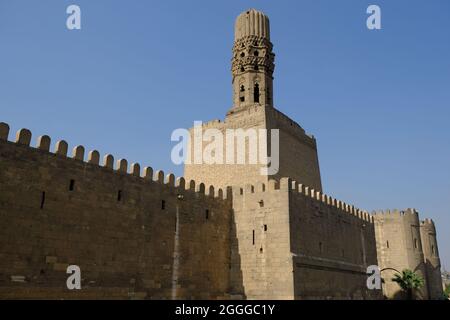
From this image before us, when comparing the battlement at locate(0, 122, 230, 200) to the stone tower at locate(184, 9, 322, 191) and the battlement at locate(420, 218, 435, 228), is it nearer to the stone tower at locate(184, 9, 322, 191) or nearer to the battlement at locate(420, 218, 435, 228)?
the stone tower at locate(184, 9, 322, 191)

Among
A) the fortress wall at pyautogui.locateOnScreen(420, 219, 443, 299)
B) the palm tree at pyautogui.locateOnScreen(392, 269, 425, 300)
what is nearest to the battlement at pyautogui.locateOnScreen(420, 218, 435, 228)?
the fortress wall at pyautogui.locateOnScreen(420, 219, 443, 299)

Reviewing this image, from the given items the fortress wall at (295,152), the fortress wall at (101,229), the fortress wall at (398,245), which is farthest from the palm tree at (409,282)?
the fortress wall at (101,229)

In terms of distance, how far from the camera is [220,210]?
810 inches

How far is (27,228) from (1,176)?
1.79 m

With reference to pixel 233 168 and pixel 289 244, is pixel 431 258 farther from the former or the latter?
pixel 289 244

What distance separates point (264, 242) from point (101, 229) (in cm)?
739

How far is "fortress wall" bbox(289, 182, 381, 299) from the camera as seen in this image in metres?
19.0

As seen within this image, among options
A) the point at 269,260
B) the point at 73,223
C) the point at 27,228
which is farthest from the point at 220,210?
the point at 27,228

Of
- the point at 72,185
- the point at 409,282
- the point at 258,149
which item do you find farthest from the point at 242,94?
the point at 409,282

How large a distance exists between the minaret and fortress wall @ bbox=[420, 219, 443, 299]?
25.1 metres

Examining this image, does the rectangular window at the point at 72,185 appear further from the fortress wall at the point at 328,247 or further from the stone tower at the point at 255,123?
the stone tower at the point at 255,123

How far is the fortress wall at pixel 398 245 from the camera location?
4059 centimetres

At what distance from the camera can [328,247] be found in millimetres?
21859

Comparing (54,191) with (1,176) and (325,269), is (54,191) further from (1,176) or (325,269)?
(325,269)
